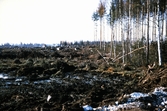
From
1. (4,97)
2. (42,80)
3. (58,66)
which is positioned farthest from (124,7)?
(4,97)

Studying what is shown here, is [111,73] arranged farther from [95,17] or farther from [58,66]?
[95,17]

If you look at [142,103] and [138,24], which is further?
[138,24]

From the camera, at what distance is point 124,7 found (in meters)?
29.6

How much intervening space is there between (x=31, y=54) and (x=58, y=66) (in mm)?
15639

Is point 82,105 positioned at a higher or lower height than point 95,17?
lower

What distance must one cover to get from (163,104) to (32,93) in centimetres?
620

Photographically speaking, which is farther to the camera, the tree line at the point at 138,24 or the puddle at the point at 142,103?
the tree line at the point at 138,24

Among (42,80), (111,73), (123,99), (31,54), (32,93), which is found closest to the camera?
(123,99)

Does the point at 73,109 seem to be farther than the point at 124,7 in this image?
No

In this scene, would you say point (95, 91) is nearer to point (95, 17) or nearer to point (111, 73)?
point (111, 73)

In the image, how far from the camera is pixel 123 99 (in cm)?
834

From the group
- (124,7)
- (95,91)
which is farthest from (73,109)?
(124,7)

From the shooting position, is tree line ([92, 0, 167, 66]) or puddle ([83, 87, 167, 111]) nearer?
puddle ([83, 87, 167, 111])

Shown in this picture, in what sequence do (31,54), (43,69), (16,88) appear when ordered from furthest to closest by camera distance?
(31,54) → (43,69) → (16,88)
